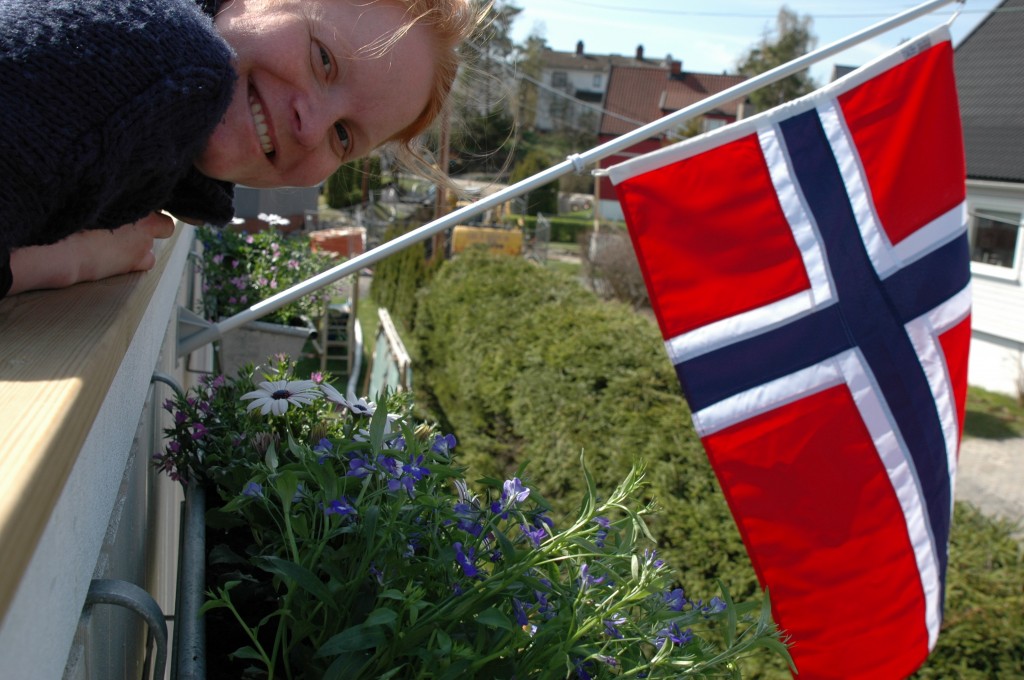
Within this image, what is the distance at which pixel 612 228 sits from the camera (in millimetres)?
18703

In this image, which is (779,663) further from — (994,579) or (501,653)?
(501,653)

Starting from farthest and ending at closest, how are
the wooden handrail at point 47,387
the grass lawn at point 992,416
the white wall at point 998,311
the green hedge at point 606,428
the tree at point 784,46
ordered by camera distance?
1. the tree at point 784,46
2. the white wall at point 998,311
3. the grass lawn at point 992,416
4. the green hedge at point 606,428
5. the wooden handrail at point 47,387

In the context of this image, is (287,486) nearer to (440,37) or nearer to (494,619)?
(494,619)


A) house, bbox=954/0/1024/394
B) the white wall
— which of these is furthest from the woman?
the white wall

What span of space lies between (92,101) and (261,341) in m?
2.99

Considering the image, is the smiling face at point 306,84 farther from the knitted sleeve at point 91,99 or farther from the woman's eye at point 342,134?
the knitted sleeve at point 91,99

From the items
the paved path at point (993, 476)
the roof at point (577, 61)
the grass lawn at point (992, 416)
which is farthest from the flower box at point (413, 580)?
the roof at point (577, 61)

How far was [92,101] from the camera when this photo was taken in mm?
934

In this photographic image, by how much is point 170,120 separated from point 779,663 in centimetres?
318

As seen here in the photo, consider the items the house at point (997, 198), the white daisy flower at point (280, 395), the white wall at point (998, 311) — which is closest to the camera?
the white daisy flower at point (280, 395)

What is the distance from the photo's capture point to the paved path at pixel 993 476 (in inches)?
364

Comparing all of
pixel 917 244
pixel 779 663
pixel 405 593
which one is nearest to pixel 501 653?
pixel 405 593

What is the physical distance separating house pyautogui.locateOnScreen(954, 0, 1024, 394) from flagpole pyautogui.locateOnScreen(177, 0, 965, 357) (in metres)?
10.5

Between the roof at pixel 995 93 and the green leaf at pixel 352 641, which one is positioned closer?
the green leaf at pixel 352 641
